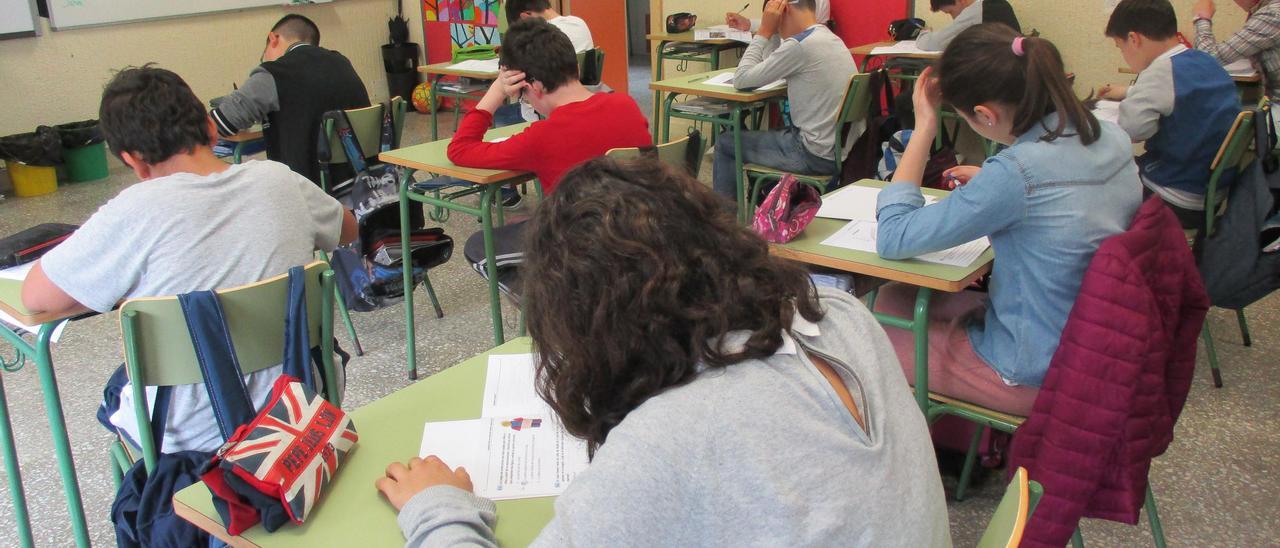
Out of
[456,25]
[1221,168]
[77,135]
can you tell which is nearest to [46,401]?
[1221,168]

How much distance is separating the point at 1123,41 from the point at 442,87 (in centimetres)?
367

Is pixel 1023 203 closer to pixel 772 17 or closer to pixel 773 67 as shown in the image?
pixel 773 67

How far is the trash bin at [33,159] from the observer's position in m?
5.11

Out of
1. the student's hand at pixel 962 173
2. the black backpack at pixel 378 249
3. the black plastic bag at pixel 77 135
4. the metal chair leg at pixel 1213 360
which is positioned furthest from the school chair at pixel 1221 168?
the black plastic bag at pixel 77 135

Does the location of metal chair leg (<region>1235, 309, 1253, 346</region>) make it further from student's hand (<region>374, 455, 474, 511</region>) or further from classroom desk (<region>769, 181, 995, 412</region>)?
student's hand (<region>374, 455, 474, 511</region>)

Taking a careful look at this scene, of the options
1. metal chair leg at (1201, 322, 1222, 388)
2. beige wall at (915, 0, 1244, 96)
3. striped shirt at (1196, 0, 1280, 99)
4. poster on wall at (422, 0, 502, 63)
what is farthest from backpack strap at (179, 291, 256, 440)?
poster on wall at (422, 0, 502, 63)

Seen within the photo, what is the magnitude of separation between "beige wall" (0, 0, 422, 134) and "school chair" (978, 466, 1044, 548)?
625 cm

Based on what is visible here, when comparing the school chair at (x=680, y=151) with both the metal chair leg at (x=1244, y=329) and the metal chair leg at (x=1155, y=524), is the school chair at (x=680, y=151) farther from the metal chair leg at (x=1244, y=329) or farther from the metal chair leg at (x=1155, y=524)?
the metal chair leg at (x=1244, y=329)

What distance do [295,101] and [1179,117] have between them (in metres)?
3.07

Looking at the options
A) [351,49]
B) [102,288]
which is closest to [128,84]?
[102,288]

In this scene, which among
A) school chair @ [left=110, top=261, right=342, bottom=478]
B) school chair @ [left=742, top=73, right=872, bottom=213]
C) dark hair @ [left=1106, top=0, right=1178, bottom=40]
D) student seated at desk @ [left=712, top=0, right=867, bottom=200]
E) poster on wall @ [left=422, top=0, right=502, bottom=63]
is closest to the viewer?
school chair @ [left=110, top=261, right=342, bottom=478]

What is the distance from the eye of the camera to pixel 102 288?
168 cm

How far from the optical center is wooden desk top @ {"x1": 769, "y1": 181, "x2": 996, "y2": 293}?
1.81 meters

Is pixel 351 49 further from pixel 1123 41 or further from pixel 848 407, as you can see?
pixel 848 407
